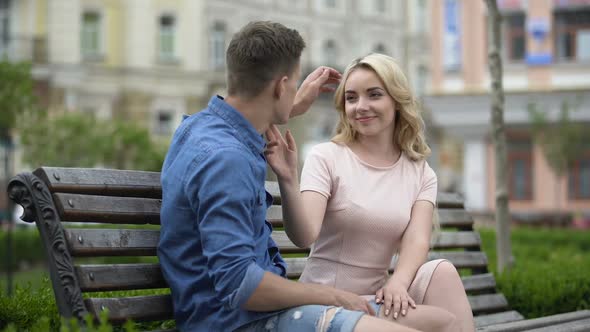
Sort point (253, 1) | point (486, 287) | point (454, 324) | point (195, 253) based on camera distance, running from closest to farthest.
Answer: point (195, 253)
point (454, 324)
point (486, 287)
point (253, 1)

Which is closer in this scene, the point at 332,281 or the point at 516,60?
the point at 332,281

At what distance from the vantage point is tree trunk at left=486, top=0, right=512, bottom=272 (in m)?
Answer: 8.38

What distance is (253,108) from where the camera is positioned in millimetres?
3441

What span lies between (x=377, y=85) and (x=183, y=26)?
3715 centimetres

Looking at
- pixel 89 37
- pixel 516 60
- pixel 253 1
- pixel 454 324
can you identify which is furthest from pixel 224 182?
pixel 253 1

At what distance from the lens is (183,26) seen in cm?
4078

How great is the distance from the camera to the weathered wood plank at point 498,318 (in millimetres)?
5334

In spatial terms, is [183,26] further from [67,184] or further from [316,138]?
[67,184]

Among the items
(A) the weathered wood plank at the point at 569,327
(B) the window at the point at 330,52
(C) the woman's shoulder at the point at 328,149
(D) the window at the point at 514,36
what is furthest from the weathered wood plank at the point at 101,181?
(B) the window at the point at 330,52

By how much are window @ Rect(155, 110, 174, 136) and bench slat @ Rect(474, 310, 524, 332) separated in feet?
116

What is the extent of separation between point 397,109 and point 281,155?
0.90 metres

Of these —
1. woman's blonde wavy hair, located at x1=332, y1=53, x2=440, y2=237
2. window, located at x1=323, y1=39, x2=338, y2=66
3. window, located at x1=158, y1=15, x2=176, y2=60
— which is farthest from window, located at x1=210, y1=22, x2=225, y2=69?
woman's blonde wavy hair, located at x1=332, y1=53, x2=440, y2=237

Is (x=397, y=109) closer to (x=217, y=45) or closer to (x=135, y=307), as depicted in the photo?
(x=135, y=307)

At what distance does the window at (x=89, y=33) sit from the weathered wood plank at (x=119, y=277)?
35779 mm
